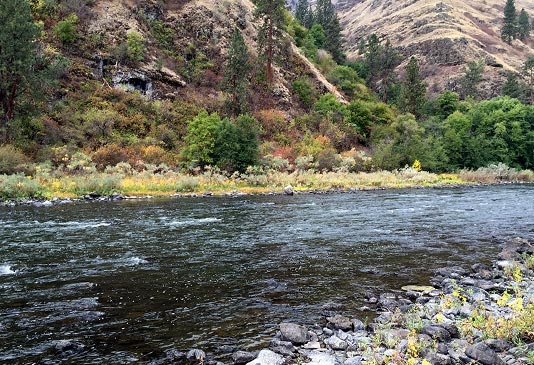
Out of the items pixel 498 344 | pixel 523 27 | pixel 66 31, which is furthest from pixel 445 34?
pixel 498 344

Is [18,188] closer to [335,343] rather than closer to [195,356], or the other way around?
[195,356]

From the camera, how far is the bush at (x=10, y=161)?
32.1 m

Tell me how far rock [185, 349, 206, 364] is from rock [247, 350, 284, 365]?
0.90m

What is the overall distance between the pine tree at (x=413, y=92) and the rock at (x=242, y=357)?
69906 millimetres

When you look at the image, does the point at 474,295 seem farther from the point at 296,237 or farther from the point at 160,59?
the point at 160,59

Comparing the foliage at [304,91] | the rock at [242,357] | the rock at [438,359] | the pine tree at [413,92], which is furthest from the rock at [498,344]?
the pine tree at [413,92]

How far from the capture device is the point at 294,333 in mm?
7906

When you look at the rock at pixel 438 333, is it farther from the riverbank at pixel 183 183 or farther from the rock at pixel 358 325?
the riverbank at pixel 183 183

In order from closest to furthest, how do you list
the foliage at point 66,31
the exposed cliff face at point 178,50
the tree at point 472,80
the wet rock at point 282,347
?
the wet rock at point 282,347 → the foliage at point 66,31 → the exposed cliff face at point 178,50 → the tree at point 472,80

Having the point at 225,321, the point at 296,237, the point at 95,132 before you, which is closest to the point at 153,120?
the point at 95,132

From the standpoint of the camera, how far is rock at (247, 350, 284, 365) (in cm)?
689

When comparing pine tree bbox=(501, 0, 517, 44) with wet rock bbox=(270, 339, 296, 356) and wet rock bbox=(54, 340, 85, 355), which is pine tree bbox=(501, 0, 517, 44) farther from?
wet rock bbox=(54, 340, 85, 355)

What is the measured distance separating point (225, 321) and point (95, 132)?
3859 cm

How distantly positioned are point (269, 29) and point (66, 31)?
27394 millimetres
